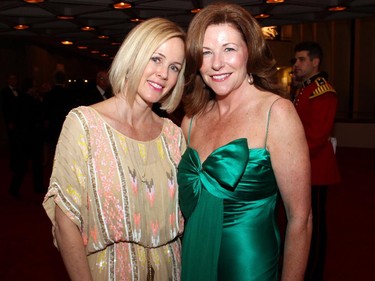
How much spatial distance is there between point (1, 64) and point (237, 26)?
1187cm

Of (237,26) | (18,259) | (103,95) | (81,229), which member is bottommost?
(18,259)

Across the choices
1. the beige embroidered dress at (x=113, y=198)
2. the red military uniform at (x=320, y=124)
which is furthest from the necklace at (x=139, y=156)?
the red military uniform at (x=320, y=124)

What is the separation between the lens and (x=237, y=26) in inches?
67.6

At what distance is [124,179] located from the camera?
5.19 ft

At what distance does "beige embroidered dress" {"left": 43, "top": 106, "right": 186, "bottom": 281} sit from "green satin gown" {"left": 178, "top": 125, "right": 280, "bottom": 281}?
0.34ft

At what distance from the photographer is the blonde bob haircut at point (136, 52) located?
162 cm

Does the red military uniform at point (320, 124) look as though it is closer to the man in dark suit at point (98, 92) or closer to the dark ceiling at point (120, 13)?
the man in dark suit at point (98, 92)

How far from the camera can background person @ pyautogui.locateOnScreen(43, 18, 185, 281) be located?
1514mm

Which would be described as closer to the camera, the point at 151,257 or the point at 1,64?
the point at 151,257

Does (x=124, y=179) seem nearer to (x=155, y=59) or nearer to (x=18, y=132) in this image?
(x=155, y=59)

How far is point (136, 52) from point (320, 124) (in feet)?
6.20

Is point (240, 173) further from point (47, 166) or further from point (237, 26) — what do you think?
point (47, 166)

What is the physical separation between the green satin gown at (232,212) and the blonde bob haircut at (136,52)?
40cm

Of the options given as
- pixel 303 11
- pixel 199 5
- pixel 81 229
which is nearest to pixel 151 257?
pixel 81 229
